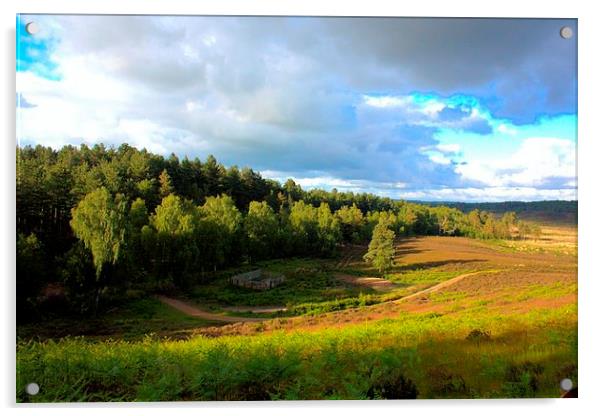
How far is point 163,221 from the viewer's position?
395cm

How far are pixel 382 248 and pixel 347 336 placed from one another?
35.2 inches

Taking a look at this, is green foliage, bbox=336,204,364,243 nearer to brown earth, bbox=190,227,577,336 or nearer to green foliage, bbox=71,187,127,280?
brown earth, bbox=190,227,577,336

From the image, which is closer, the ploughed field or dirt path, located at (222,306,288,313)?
the ploughed field

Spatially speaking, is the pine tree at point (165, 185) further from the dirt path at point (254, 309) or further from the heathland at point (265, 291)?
the dirt path at point (254, 309)

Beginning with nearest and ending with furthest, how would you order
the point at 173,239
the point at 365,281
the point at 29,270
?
1. the point at 29,270
2. the point at 173,239
3. the point at 365,281

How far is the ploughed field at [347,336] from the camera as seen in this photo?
3777mm

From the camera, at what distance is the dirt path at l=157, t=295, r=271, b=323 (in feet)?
12.8

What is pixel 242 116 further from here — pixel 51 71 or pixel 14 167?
pixel 14 167

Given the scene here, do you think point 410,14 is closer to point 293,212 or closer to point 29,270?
point 293,212

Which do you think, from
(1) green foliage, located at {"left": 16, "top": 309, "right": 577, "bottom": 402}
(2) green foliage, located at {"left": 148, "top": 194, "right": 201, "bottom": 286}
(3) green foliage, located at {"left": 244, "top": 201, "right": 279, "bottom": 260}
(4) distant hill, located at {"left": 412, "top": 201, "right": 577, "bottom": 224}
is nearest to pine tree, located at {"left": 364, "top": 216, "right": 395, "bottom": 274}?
(4) distant hill, located at {"left": 412, "top": 201, "right": 577, "bottom": 224}

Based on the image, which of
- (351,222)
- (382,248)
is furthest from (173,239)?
(382,248)

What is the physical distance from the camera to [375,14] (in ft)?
12.8

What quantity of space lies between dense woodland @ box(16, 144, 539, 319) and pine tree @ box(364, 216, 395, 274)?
0.03m

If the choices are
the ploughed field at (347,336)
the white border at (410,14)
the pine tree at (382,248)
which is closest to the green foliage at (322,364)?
the ploughed field at (347,336)
